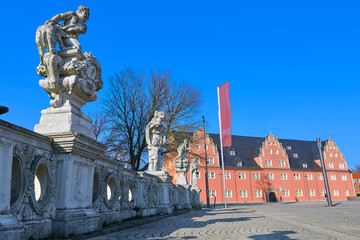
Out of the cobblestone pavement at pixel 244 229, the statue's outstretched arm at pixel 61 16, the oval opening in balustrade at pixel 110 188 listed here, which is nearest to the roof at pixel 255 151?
the cobblestone pavement at pixel 244 229

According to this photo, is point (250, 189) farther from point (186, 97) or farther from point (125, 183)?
point (125, 183)

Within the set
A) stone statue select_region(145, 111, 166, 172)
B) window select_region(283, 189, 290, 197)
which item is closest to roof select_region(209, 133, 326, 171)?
window select_region(283, 189, 290, 197)

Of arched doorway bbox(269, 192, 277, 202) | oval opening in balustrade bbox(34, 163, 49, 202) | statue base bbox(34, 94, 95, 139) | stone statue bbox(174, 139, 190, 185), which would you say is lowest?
arched doorway bbox(269, 192, 277, 202)

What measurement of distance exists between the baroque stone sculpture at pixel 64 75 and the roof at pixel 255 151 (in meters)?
49.4

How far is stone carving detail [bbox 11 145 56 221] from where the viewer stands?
360 centimetres

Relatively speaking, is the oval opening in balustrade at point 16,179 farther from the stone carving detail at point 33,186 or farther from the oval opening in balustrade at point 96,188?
the oval opening in balustrade at point 96,188

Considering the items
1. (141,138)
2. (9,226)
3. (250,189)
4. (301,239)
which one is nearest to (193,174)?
(141,138)

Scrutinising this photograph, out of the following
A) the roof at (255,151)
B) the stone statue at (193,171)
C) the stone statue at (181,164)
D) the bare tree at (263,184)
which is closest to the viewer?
the stone statue at (181,164)

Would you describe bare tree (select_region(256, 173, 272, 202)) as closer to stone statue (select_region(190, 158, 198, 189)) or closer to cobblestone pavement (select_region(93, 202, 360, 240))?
stone statue (select_region(190, 158, 198, 189))

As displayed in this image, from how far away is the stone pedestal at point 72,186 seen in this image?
13.6ft

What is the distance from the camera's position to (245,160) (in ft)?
183

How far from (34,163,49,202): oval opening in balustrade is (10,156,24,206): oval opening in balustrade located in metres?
0.47

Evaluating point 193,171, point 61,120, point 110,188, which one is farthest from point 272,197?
point 61,120

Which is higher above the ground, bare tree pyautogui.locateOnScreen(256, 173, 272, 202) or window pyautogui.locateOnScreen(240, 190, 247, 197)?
bare tree pyautogui.locateOnScreen(256, 173, 272, 202)
